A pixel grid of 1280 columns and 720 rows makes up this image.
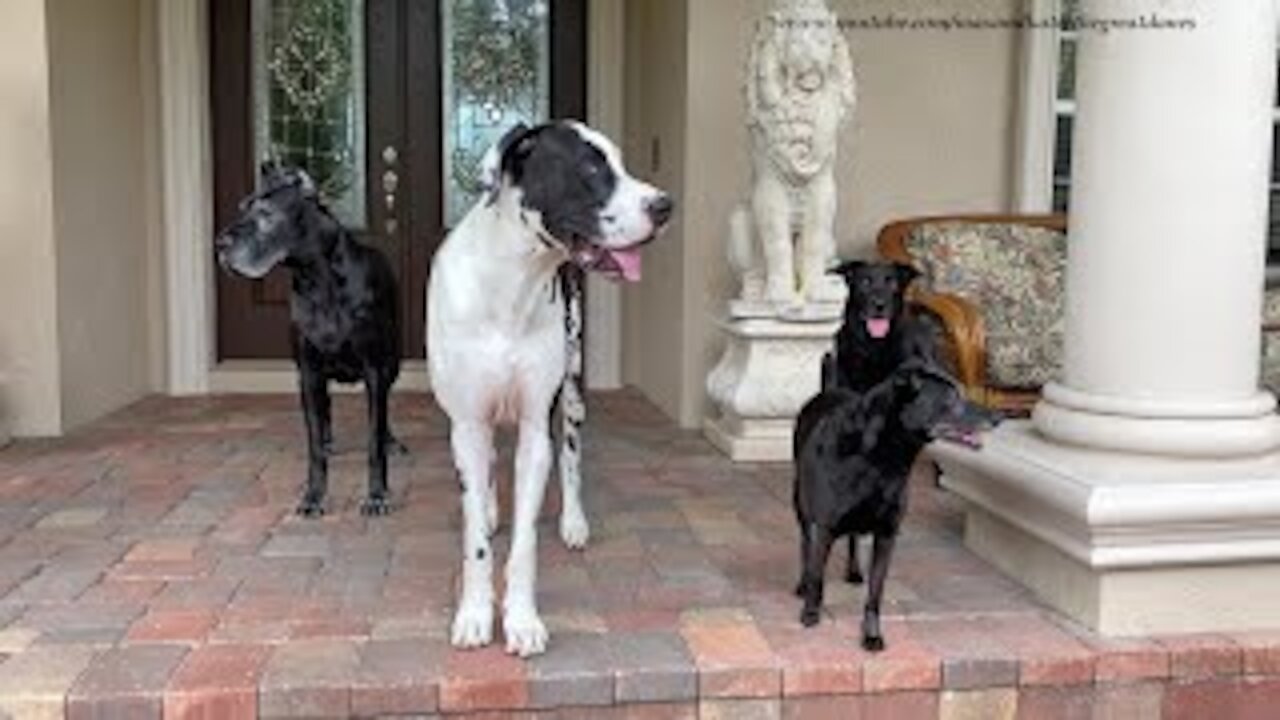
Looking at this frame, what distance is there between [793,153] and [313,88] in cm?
250

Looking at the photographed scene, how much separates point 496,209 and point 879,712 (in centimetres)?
121

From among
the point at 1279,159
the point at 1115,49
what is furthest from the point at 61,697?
the point at 1279,159

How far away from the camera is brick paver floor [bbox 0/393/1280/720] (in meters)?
2.33

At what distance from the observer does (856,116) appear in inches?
196

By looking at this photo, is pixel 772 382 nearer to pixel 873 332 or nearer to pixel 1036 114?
pixel 873 332

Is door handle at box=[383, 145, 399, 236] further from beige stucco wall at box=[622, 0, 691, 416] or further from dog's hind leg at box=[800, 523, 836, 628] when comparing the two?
dog's hind leg at box=[800, 523, 836, 628]

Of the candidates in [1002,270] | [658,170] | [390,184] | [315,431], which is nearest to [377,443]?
[315,431]

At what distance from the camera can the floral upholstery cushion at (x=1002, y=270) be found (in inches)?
170

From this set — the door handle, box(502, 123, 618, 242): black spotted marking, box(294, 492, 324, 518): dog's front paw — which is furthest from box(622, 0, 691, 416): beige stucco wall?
box(502, 123, 618, 242): black spotted marking

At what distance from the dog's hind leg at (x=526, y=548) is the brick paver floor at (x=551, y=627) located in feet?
0.16

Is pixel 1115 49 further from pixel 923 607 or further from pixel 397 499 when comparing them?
pixel 397 499

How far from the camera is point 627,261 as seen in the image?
2.23 meters

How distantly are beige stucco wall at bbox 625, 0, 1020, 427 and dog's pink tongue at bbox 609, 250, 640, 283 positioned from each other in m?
2.58

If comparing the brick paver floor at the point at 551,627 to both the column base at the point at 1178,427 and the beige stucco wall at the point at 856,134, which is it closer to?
the column base at the point at 1178,427
